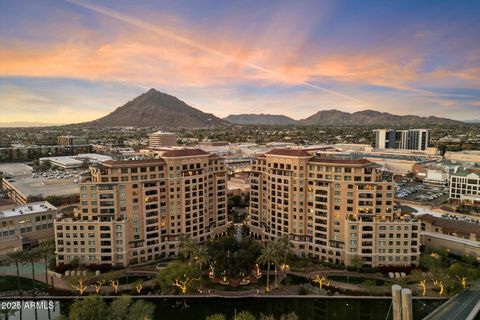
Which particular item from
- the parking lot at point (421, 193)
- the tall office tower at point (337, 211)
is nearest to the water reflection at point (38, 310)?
the tall office tower at point (337, 211)

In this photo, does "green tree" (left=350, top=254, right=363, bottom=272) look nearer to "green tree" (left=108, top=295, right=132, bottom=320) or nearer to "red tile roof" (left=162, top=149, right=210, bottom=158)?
"red tile roof" (left=162, top=149, right=210, bottom=158)

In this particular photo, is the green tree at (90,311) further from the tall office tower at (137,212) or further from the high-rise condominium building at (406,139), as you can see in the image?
the high-rise condominium building at (406,139)

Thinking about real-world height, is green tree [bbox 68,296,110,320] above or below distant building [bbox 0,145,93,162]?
below

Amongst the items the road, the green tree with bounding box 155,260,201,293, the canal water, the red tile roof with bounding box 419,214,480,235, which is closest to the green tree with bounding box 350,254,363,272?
the canal water

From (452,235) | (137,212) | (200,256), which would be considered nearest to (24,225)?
(137,212)

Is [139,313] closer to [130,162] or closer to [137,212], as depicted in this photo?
[137,212]

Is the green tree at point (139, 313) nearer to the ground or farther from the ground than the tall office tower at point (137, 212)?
nearer to the ground
